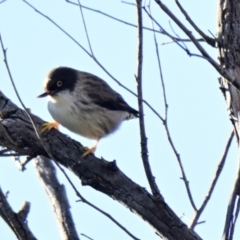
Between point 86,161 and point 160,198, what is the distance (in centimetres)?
78

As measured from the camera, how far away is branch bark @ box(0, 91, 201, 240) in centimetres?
487

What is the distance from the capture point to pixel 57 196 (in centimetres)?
558

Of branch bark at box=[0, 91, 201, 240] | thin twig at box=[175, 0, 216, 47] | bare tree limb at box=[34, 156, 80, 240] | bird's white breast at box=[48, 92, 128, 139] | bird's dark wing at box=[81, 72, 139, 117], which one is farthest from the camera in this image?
bird's dark wing at box=[81, 72, 139, 117]

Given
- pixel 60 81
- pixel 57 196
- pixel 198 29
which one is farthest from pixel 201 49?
pixel 60 81

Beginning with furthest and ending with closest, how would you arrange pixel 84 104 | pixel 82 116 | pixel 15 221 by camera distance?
1. pixel 84 104
2. pixel 82 116
3. pixel 15 221

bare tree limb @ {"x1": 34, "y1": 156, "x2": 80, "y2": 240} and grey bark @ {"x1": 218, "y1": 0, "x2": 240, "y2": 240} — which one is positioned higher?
grey bark @ {"x1": 218, "y1": 0, "x2": 240, "y2": 240}

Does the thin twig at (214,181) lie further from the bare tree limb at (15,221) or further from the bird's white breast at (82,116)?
the bird's white breast at (82,116)

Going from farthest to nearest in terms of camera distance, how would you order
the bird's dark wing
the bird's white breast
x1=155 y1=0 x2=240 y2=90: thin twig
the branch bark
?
the bird's dark wing → the bird's white breast → the branch bark → x1=155 y1=0 x2=240 y2=90: thin twig

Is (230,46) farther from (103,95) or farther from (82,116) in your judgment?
(103,95)

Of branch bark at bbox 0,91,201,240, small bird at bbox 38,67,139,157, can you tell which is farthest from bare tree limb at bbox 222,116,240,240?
small bird at bbox 38,67,139,157

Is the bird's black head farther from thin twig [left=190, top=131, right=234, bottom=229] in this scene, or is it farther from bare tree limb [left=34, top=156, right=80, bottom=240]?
thin twig [left=190, top=131, right=234, bottom=229]

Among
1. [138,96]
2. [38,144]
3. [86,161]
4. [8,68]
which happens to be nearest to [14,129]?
[38,144]

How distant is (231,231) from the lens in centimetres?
434

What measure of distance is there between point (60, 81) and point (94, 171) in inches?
116
